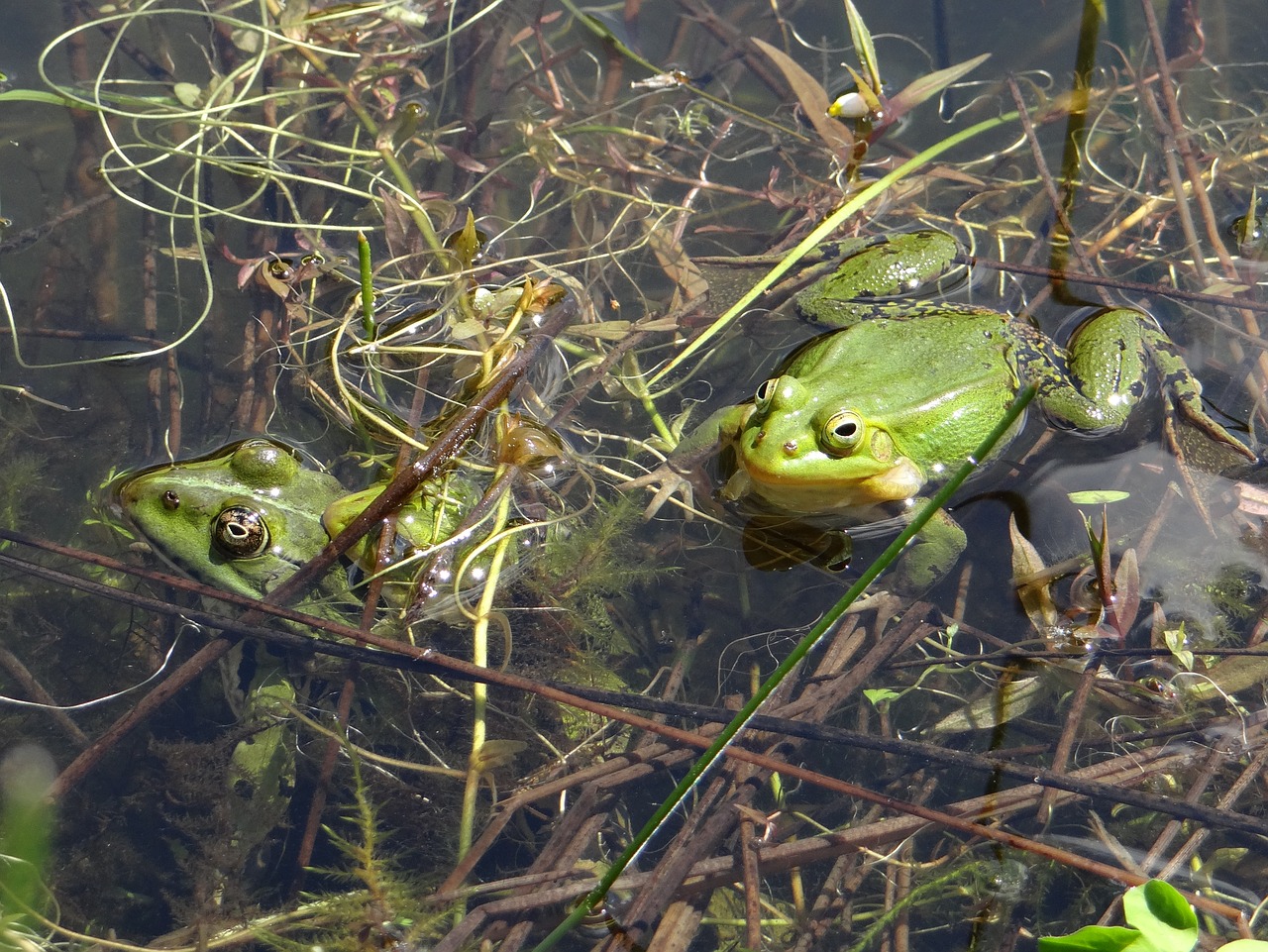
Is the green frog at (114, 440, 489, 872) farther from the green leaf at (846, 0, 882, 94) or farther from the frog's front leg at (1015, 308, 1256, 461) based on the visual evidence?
the green leaf at (846, 0, 882, 94)

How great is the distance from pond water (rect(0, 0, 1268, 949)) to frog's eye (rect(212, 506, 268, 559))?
55mm

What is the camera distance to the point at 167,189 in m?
3.94

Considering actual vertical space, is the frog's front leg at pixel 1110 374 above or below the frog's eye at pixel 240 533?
above

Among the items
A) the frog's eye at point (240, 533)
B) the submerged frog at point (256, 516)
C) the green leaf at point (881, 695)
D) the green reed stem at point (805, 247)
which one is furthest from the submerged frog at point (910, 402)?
the frog's eye at point (240, 533)

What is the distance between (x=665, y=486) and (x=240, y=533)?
4.93 ft

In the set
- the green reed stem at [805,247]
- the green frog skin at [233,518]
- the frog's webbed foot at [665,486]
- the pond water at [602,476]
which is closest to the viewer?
the pond water at [602,476]

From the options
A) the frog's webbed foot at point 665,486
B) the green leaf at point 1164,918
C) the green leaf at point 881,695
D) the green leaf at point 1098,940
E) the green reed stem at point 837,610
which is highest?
the green reed stem at point 837,610

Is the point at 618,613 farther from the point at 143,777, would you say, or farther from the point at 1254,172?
the point at 1254,172

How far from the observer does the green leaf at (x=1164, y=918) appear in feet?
5.65

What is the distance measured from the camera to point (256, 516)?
2902 millimetres

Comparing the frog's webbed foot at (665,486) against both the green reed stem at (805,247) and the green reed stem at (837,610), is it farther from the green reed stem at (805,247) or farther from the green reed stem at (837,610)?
the green reed stem at (837,610)

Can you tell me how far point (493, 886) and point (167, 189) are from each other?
127 inches

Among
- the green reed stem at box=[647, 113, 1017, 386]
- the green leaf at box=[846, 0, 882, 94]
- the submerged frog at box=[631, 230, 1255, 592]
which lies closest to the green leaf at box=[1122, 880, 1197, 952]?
the submerged frog at box=[631, 230, 1255, 592]

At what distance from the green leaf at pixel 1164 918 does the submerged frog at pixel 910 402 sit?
1508 millimetres
